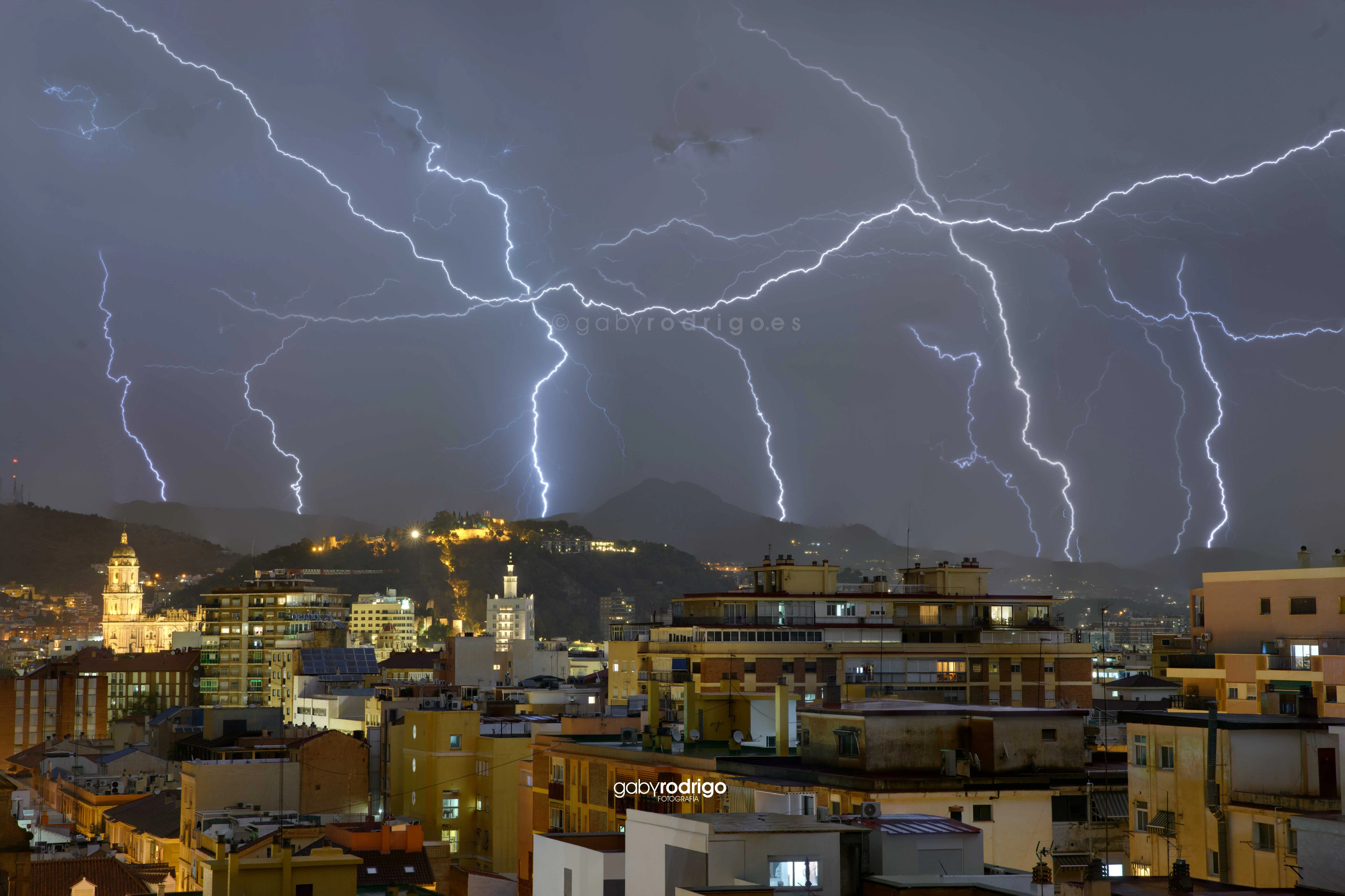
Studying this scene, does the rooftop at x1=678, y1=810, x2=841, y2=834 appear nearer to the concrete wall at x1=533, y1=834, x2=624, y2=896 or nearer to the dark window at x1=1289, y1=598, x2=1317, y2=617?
the concrete wall at x1=533, y1=834, x2=624, y2=896

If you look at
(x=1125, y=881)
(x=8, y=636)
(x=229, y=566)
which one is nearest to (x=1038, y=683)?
(x=1125, y=881)

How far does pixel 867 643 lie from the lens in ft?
165

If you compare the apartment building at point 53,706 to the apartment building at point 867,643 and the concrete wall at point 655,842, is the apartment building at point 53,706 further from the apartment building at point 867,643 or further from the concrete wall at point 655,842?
the concrete wall at point 655,842

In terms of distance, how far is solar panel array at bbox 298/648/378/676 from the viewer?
63375 mm

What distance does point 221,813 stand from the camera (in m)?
24.8

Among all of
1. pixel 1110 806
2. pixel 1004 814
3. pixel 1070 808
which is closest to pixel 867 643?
pixel 1110 806

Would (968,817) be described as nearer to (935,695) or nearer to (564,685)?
(935,695)

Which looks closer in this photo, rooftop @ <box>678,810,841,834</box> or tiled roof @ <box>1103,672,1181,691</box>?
rooftop @ <box>678,810,841,834</box>

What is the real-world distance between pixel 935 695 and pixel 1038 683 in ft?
18.7

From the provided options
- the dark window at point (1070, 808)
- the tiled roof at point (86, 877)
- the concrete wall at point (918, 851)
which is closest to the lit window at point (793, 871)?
the concrete wall at point (918, 851)

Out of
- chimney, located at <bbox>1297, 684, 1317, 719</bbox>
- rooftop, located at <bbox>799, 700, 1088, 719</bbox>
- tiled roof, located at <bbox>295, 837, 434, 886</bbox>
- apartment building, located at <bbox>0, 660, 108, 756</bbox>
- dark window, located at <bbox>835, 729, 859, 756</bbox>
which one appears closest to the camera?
chimney, located at <bbox>1297, 684, 1317, 719</bbox>

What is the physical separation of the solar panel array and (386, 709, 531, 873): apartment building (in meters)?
33.5

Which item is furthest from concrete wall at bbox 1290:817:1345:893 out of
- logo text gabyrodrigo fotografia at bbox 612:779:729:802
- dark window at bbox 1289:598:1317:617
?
dark window at bbox 1289:598:1317:617

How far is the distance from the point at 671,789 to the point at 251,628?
235 feet
